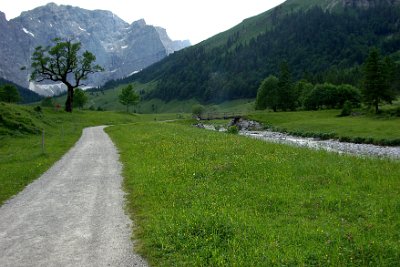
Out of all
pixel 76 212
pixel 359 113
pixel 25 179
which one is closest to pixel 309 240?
pixel 76 212

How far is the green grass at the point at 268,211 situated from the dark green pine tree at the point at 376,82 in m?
79.1

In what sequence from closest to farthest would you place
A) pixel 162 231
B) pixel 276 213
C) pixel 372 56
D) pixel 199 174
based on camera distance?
pixel 162 231 → pixel 276 213 → pixel 199 174 → pixel 372 56

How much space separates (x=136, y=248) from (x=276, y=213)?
5.09 meters

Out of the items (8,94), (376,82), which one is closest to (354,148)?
(376,82)

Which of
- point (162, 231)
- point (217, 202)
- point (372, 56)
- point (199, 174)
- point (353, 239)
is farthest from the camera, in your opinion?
point (372, 56)

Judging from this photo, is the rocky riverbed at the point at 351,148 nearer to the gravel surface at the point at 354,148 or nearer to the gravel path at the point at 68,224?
the gravel surface at the point at 354,148

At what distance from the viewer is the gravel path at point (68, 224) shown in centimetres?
1014

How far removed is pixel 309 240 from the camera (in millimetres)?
10109

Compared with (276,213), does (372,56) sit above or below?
above

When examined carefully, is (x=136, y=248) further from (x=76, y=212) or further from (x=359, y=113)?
(x=359, y=113)

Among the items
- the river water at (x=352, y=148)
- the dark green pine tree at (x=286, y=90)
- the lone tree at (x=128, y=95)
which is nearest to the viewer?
the river water at (x=352, y=148)

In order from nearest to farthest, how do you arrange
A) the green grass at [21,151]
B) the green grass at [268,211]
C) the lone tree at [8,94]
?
1. the green grass at [268,211]
2. the green grass at [21,151]
3. the lone tree at [8,94]

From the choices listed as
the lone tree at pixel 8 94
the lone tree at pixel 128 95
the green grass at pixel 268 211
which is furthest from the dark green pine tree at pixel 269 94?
the green grass at pixel 268 211

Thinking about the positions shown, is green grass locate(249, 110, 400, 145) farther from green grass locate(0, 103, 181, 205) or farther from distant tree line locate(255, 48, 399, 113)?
green grass locate(0, 103, 181, 205)
